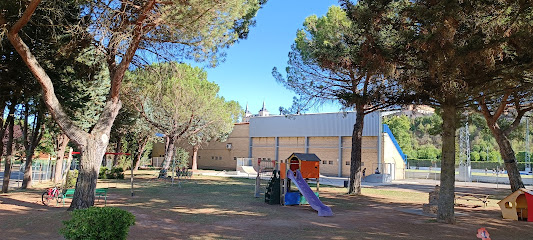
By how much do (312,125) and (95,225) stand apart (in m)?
33.8

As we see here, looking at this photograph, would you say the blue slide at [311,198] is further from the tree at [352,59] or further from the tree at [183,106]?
the tree at [183,106]

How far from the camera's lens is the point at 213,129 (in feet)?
113

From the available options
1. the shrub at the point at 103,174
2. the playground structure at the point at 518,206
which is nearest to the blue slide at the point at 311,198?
the playground structure at the point at 518,206

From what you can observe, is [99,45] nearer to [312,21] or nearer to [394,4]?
[394,4]

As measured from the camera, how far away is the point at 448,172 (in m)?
Result: 10.5

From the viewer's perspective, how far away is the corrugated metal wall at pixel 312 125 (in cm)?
3440

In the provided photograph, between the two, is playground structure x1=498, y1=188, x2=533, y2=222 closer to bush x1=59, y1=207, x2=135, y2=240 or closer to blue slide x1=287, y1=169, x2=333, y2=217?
blue slide x1=287, y1=169, x2=333, y2=217

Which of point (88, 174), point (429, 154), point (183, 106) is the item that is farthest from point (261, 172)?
point (429, 154)

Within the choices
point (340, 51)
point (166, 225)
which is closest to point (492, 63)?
point (340, 51)

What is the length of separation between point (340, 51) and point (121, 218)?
12582 millimetres

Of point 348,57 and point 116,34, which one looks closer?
point 116,34

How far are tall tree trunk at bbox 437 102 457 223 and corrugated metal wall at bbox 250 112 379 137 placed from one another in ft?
71.6

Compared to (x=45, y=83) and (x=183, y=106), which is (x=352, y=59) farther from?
(x=183, y=106)

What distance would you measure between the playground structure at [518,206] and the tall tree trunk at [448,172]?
2.66 m
